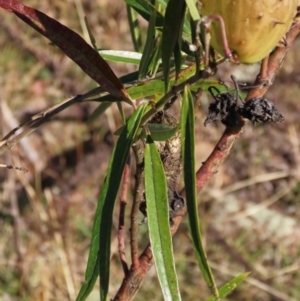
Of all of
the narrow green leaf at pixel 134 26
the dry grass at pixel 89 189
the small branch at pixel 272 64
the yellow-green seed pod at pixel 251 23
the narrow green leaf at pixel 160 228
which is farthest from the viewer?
the dry grass at pixel 89 189

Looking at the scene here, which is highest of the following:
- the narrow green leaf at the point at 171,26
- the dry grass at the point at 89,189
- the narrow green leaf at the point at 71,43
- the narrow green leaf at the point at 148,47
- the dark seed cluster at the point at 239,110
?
the dry grass at the point at 89,189

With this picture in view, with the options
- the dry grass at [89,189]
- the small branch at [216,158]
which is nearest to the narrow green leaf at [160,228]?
the small branch at [216,158]

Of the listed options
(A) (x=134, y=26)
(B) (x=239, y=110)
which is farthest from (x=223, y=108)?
(A) (x=134, y=26)

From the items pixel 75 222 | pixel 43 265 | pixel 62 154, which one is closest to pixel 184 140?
pixel 43 265

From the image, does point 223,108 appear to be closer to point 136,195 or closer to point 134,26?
point 136,195

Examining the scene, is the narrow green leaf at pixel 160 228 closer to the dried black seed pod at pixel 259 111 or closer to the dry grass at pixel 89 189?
the dried black seed pod at pixel 259 111

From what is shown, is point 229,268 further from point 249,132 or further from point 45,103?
point 45,103
